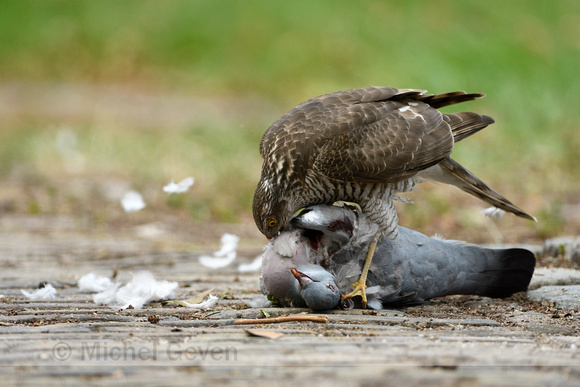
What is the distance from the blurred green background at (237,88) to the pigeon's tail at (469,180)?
0.66 meters

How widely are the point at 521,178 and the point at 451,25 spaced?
9.51 metres

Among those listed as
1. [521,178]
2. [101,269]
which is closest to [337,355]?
[101,269]

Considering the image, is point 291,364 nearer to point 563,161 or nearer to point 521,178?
point 521,178

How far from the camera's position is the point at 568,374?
7.52 feet

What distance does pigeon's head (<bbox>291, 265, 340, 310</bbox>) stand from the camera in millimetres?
3467

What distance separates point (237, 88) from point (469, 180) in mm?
14577

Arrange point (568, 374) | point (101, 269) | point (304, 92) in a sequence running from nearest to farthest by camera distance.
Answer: point (568, 374)
point (101, 269)
point (304, 92)

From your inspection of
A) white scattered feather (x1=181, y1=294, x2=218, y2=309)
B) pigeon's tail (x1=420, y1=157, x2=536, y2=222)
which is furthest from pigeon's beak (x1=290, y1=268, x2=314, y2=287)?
pigeon's tail (x1=420, y1=157, x2=536, y2=222)

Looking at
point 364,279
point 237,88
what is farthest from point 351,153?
point 237,88

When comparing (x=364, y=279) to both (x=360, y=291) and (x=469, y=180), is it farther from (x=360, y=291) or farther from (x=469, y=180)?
(x=469, y=180)

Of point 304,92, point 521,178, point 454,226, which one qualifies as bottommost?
point 454,226

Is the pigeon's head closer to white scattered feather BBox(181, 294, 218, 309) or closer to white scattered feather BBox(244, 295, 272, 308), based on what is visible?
white scattered feather BBox(244, 295, 272, 308)

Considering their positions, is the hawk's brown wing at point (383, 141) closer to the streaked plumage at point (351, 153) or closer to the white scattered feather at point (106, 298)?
the streaked plumage at point (351, 153)

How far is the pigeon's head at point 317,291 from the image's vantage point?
11.4ft
